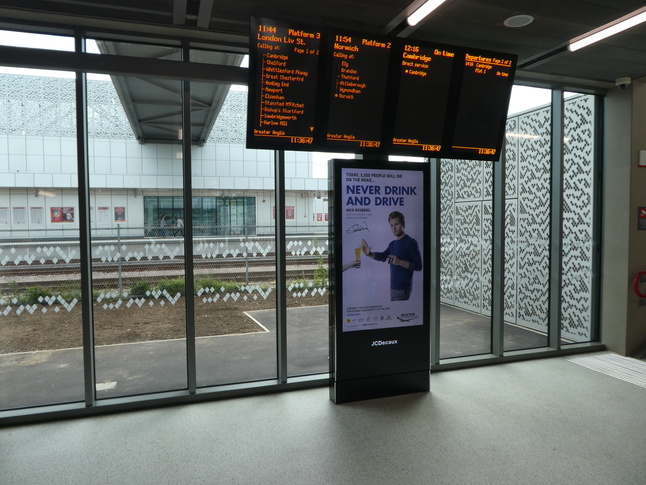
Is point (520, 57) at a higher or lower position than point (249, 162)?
higher

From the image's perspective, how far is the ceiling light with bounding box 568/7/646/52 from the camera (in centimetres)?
366

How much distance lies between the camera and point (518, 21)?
3801 mm

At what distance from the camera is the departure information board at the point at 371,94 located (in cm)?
354

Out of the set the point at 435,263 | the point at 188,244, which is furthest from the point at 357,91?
the point at 435,263

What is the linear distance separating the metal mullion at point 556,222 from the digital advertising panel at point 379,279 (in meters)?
2.07

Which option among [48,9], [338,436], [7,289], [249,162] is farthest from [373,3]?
[7,289]

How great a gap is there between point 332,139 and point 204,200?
1.40 metres

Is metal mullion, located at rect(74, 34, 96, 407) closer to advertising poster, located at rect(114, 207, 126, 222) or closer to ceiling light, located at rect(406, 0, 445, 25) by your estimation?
advertising poster, located at rect(114, 207, 126, 222)

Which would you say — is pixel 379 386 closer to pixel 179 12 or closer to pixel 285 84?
pixel 285 84

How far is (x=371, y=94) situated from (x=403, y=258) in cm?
156

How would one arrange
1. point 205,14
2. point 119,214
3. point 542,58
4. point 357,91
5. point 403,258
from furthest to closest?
point 542,58 < point 403,258 < point 119,214 < point 357,91 < point 205,14

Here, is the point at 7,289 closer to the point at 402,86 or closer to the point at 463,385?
the point at 402,86

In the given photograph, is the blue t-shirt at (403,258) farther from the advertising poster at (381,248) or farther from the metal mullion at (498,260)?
the metal mullion at (498,260)

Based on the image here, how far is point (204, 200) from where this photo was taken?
433 cm
